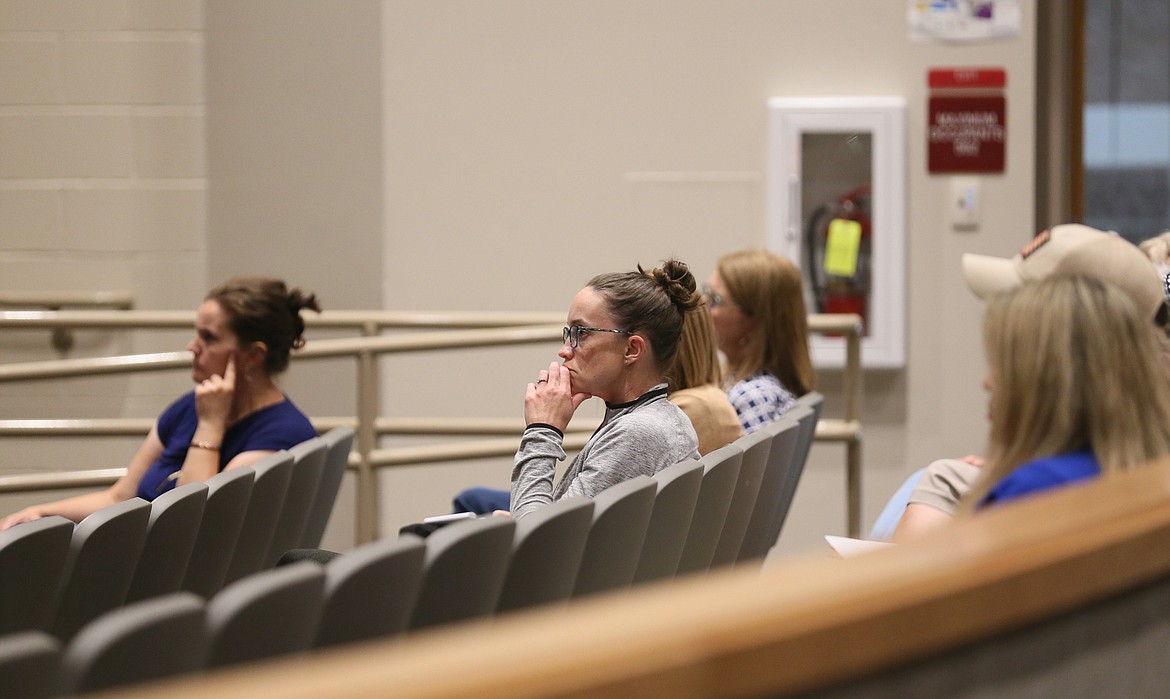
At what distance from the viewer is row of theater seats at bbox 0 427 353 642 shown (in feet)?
6.14

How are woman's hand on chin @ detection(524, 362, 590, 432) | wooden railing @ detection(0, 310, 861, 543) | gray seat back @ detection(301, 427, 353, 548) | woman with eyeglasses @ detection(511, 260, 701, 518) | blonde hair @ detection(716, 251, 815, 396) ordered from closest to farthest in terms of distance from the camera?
woman with eyeglasses @ detection(511, 260, 701, 518), woman's hand on chin @ detection(524, 362, 590, 432), gray seat back @ detection(301, 427, 353, 548), blonde hair @ detection(716, 251, 815, 396), wooden railing @ detection(0, 310, 861, 543)

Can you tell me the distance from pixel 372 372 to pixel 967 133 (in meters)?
2.37

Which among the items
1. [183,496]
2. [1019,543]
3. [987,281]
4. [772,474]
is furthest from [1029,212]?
[1019,543]

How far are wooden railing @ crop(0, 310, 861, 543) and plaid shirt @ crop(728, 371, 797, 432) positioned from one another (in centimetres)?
80

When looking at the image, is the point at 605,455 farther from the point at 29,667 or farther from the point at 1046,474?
the point at 29,667

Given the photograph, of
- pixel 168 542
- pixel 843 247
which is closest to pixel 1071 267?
pixel 168 542

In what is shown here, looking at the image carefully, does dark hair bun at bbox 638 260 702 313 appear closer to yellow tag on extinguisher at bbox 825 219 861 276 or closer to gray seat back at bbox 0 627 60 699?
gray seat back at bbox 0 627 60 699

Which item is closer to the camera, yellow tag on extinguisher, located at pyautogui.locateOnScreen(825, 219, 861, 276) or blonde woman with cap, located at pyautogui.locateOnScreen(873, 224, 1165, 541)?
blonde woman with cap, located at pyautogui.locateOnScreen(873, 224, 1165, 541)

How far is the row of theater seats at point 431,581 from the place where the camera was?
1104 millimetres

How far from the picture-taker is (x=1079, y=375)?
4.74 ft

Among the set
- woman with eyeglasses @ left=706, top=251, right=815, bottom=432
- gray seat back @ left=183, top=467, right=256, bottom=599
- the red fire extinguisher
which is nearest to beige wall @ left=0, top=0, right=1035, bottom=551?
the red fire extinguisher

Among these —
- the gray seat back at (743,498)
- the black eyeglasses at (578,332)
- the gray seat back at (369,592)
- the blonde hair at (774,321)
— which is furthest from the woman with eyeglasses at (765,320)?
the gray seat back at (369,592)

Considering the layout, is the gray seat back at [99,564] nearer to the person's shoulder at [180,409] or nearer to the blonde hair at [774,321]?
the person's shoulder at [180,409]

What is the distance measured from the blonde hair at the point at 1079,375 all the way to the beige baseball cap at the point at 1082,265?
0.99 feet
